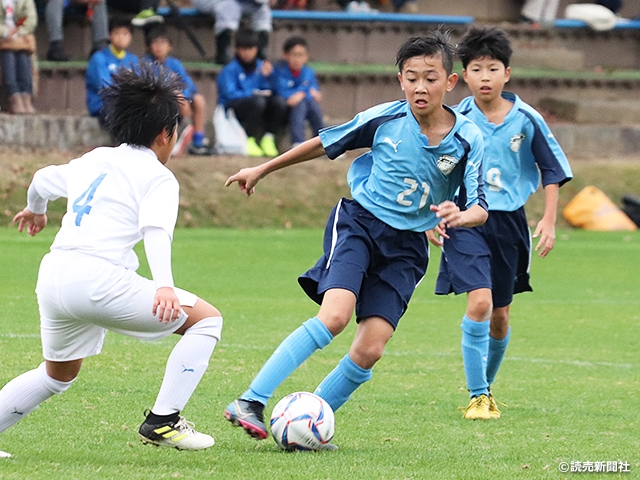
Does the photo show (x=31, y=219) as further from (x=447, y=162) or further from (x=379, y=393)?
(x=379, y=393)

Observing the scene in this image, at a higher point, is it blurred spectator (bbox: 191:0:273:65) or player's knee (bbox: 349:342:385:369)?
player's knee (bbox: 349:342:385:369)

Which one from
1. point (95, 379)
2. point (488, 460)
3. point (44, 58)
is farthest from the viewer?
point (44, 58)

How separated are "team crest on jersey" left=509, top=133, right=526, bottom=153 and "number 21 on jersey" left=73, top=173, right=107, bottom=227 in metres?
2.70

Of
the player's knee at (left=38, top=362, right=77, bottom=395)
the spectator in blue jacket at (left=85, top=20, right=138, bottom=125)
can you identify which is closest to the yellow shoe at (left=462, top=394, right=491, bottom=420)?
the player's knee at (left=38, top=362, right=77, bottom=395)

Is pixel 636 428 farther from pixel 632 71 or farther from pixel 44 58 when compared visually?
pixel 632 71

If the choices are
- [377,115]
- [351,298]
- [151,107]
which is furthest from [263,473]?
[377,115]

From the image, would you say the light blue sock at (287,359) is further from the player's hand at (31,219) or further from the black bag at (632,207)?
the black bag at (632,207)

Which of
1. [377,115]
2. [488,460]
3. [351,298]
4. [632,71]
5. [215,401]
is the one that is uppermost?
[377,115]

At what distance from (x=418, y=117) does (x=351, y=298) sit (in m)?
0.90

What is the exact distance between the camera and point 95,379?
245 inches

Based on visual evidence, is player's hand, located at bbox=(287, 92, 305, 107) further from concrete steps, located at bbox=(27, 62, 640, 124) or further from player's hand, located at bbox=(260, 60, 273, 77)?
concrete steps, located at bbox=(27, 62, 640, 124)

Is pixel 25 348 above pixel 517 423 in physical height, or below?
below

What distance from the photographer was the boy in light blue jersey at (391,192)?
4.97 meters

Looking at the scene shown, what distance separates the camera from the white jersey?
412 centimetres
